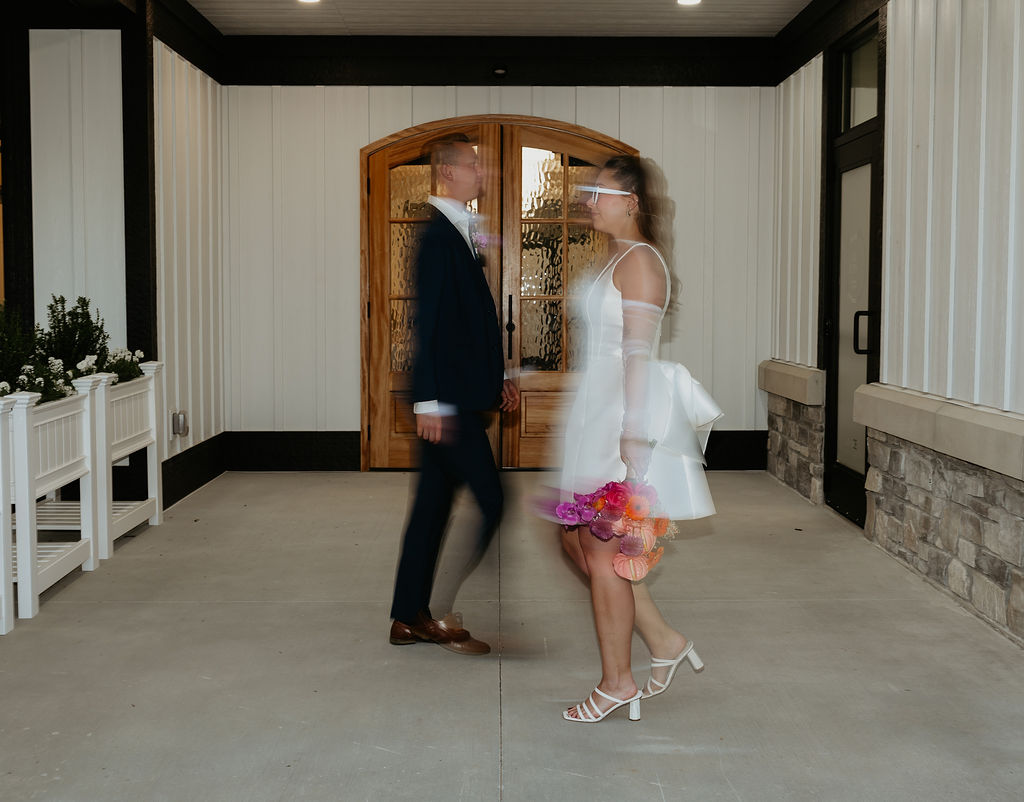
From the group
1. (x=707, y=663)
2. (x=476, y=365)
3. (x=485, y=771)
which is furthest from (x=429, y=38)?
(x=485, y=771)

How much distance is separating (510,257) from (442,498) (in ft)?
14.4

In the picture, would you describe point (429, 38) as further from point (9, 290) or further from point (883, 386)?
point (883, 386)

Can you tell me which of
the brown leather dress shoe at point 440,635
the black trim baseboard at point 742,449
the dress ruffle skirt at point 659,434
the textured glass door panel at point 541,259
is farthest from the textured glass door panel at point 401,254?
the dress ruffle skirt at point 659,434

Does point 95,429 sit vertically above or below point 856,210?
below

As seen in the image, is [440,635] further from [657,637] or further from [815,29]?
[815,29]

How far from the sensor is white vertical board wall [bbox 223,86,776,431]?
7.85 m

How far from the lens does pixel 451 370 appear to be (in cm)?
363

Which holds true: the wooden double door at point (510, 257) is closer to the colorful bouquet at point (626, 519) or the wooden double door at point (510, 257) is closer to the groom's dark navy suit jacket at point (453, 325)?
the groom's dark navy suit jacket at point (453, 325)

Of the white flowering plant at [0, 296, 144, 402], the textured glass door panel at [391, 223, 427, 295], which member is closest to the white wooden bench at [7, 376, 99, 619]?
the white flowering plant at [0, 296, 144, 402]

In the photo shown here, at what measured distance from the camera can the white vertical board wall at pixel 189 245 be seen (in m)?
6.52

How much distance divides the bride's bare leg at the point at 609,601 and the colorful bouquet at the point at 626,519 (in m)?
0.03

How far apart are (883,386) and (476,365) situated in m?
2.63

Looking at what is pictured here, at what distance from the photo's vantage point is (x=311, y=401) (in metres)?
8.02

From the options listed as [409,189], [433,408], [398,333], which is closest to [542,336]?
[398,333]
